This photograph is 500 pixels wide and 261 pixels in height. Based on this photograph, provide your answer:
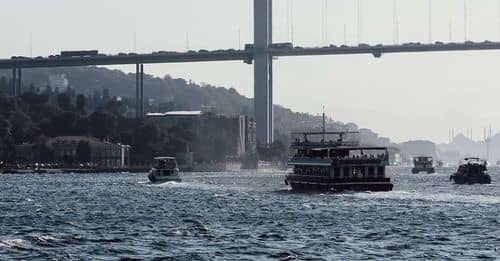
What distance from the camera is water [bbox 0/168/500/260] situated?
5103 cm

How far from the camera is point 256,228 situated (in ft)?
208

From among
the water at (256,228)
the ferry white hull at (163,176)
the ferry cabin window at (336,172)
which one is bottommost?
the water at (256,228)

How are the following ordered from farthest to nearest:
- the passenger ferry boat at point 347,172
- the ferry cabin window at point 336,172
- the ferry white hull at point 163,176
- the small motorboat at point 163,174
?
1. the small motorboat at point 163,174
2. the ferry white hull at point 163,176
3. the ferry cabin window at point 336,172
4. the passenger ferry boat at point 347,172

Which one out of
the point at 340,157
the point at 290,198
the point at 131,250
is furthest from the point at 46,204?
the point at 131,250

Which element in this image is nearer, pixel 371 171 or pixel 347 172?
pixel 371 171

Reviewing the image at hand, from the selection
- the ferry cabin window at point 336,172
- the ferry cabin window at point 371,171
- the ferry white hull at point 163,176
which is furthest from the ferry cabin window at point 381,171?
the ferry white hull at point 163,176

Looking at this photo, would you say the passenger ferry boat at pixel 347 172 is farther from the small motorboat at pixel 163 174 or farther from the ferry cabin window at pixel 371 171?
the small motorboat at pixel 163 174

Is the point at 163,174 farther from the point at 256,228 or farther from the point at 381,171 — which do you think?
the point at 256,228

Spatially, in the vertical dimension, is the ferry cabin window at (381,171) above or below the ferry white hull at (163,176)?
above

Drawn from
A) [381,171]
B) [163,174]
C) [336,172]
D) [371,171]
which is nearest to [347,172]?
[336,172]

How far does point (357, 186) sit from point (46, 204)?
25.0 m

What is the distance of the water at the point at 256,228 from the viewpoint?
2009 inches

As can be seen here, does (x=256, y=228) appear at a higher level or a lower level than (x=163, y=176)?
lower

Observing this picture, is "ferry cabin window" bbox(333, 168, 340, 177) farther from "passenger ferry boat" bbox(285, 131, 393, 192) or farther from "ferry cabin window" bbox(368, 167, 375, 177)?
"ferry cabin window" bbox(368, 167, 375, 177)
